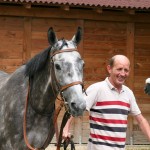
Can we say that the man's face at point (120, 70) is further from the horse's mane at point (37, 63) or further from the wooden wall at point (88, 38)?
the wooden wall at point (88, 38)

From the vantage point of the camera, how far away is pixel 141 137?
42.5 feet

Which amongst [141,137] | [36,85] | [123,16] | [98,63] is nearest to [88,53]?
[98,63]

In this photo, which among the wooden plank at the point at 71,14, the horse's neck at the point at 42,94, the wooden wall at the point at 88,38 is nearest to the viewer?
the horse's neck at the point at 42,94

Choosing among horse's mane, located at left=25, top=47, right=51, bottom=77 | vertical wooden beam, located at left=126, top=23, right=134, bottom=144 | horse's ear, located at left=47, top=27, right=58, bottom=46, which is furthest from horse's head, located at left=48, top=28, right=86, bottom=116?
vertical wooden beam, located at left=126, top=23, right=134, bottom=144

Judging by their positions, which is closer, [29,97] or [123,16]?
[29,97]

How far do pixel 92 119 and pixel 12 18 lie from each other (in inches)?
275

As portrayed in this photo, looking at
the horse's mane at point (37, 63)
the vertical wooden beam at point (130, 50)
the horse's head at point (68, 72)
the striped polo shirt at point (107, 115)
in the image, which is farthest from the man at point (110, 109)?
the vertical wooden beam at point (130, 50)

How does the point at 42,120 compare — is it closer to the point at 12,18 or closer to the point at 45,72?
the point at 45,72

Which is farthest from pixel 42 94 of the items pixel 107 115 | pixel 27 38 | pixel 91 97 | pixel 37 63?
pixel 27 38

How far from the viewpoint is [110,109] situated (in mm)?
5289

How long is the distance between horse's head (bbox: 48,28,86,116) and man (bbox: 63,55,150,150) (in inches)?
12.9

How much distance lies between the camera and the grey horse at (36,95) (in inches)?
206

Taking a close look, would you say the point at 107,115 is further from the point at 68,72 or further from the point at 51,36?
the point at 51,36

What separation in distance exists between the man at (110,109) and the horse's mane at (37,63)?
570 mm
